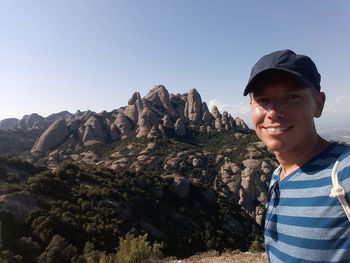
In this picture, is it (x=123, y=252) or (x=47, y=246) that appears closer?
(x=123, y=252)

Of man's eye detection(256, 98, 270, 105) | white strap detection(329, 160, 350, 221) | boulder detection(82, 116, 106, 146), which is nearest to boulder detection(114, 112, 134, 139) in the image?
boulder detection(82, 116, 106, 146)

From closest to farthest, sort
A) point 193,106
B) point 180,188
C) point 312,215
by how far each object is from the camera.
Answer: point 312,215
point 180,188
point 193,106

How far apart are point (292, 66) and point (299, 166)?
0.58 m

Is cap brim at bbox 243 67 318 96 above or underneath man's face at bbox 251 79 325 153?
above

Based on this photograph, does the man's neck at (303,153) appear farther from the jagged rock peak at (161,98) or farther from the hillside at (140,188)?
the jagged rock peak at (161,98)

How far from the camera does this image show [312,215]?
1.79 m

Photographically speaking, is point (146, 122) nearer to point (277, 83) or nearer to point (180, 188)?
point (180, 188)

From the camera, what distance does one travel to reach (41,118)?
186 metres

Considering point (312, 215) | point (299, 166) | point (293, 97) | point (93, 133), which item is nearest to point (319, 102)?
point (293, 97)

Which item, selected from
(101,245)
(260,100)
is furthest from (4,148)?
(260,100)

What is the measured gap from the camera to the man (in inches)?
67.2

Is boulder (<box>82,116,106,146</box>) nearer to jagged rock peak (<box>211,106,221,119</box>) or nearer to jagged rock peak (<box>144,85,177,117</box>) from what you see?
jagged rock peak (<box>144,85,177,117</box>)

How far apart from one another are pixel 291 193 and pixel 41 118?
197231 millimetres

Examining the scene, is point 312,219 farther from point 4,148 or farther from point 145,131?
point 4,148
